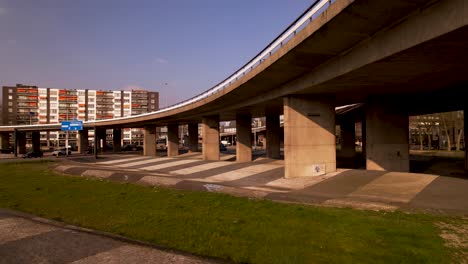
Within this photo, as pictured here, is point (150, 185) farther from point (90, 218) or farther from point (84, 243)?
point (84, 243)

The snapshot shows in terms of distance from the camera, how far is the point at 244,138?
41.9 metres

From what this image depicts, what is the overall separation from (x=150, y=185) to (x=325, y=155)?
13339mm

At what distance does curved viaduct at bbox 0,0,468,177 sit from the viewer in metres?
10.3

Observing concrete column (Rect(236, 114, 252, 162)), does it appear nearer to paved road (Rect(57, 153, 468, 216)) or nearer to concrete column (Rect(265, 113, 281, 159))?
concrete column (Rect(265, 113, 281, 159))

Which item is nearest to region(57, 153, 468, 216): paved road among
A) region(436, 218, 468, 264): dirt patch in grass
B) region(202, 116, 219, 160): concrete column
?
region(436, 218, 468, 264): dirt patch in grass

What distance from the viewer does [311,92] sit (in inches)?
845

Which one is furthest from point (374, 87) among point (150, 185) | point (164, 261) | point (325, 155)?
point (164, 261)

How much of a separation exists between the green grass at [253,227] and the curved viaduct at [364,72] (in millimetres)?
6661

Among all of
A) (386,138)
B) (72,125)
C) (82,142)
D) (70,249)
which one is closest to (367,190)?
(386,138)

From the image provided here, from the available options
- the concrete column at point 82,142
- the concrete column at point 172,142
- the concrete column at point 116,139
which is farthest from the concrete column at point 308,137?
the concrete column at point 116,139

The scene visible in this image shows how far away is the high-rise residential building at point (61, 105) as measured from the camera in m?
133

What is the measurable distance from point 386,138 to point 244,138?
71.9 ft

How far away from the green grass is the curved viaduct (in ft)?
21.9

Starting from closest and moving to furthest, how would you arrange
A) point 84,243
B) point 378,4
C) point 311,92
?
1. point 84,243
2. point 378,4
3. point 311,92
